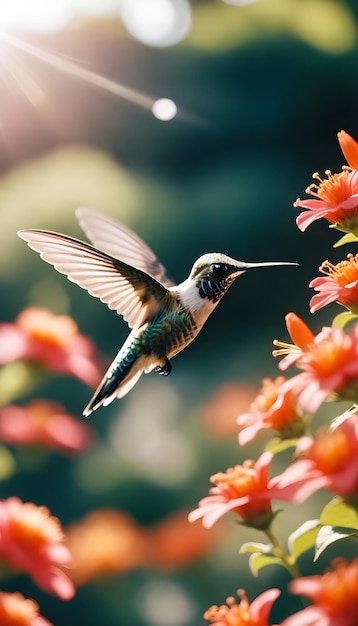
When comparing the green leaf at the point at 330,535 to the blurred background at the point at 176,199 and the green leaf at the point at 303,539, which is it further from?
the blurred background at the point at 176,199

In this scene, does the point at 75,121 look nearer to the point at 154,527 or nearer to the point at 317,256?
the point at 317,256

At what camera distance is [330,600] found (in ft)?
1.22

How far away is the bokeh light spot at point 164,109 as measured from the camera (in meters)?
1.98

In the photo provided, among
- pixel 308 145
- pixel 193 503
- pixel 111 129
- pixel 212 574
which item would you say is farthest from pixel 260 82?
pixel 212 574

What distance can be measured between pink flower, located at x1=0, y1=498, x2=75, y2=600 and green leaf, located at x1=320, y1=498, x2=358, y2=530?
0.21 metres

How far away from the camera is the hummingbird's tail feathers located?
0.71m

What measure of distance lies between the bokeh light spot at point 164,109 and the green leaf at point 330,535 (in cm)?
161

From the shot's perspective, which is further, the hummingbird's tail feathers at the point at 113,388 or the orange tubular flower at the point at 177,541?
the orange tubular flower at the point at 177,541

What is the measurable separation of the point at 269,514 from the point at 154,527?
1.20 meters

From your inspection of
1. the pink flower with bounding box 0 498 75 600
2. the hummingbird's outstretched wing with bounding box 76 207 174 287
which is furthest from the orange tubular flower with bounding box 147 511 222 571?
the pink flower with bounding box 0 498 75 600

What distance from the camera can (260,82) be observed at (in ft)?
6.72

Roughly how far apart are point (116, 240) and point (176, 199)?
3.95 feet

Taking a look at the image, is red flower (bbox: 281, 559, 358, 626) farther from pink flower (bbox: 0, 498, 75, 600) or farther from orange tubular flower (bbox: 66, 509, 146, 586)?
orange tubular flower (bbox: 66, 509, 146, 586)

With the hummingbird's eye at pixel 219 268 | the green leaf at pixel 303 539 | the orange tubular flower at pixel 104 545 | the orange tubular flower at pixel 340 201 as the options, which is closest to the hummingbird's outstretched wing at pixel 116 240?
the hummingbird's eye at pixel 219 268
